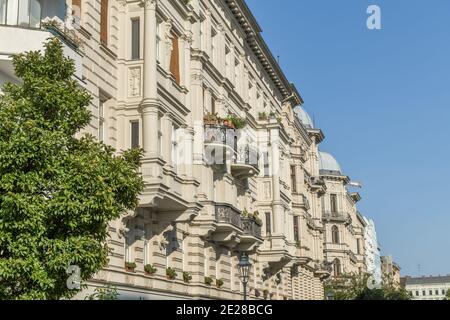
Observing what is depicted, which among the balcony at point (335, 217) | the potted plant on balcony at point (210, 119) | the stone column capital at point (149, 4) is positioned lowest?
the potted plant on balcony at point (210, 119)

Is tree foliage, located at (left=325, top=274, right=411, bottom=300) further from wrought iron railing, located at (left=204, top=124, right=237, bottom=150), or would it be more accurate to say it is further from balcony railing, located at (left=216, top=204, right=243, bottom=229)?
wrought iron railing, located at (left=204, top=124, right=237, bottom=150)

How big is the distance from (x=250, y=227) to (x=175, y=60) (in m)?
12.5

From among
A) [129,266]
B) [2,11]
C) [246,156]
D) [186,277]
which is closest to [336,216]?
[246,156]

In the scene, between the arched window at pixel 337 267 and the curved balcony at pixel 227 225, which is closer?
the curved balcony at pixel 227 225

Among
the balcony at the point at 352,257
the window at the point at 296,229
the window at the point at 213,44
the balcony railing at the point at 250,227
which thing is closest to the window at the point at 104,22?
the window at the point at 213,44

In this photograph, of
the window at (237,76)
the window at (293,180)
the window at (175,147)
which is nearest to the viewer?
the window at (175,147)

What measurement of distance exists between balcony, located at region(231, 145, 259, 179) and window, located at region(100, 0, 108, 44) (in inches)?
534

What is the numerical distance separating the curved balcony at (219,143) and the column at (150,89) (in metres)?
7.61

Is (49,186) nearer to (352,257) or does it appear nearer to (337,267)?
(337,267)

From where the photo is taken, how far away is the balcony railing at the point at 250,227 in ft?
132

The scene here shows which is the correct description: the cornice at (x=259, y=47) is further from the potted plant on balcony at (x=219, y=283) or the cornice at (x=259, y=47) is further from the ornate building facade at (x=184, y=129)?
the potted plant on balcony at (x=219, y=283)

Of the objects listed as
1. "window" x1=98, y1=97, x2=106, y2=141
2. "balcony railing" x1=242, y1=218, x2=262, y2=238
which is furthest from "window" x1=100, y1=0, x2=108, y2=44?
"balcony railing" x1=242, y1=218, x2=262, y2=238

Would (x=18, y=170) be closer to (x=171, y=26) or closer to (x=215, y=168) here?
(x=171, y=26)
